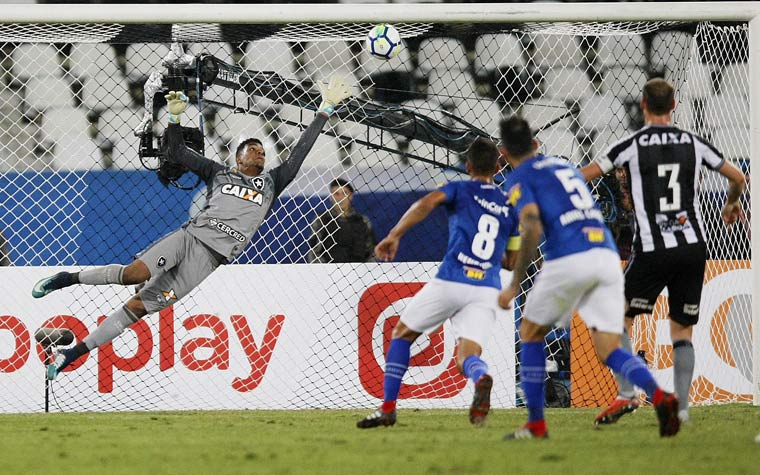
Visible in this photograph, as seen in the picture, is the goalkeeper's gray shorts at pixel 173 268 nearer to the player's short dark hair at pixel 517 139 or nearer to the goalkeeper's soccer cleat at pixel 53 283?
the goalkeeper's soccer cleat at pixel 53 283

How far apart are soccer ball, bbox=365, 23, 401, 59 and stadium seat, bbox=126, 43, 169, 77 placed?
10.9 ft

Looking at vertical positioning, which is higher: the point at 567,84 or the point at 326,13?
the point at 567,84

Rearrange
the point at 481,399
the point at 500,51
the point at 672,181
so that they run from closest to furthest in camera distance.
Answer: the point at 481,399 → the point at 672,181 → the point at 500,51

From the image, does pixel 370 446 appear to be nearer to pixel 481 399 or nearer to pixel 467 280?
pixel 481 399

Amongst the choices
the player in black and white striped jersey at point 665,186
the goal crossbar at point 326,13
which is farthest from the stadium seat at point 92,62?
the player in black and white striped jersey at point 665,186

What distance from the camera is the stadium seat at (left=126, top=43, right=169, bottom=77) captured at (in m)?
11.4

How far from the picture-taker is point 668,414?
524 centimetres

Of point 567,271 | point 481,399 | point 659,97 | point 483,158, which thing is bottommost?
point 481,399

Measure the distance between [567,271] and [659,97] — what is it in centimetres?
164

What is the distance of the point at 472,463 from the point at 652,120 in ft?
8.88

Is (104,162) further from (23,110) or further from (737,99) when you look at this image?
(737,99)

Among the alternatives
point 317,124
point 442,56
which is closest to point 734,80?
point 442,56

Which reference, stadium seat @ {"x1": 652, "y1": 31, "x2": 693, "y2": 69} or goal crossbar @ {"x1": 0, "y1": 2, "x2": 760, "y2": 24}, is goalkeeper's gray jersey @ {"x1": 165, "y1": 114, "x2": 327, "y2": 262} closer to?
goal crossbar @ {"x1": 0, "y1": 2, "x2": 760, "y2": 24}

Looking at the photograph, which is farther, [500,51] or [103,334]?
[500,51]
